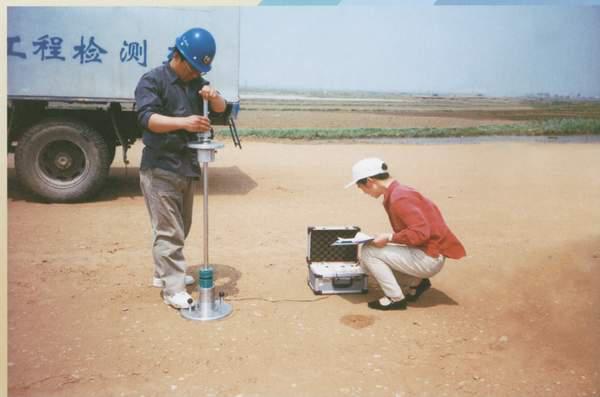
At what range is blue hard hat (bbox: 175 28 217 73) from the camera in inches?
128

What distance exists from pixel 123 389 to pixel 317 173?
7.02m

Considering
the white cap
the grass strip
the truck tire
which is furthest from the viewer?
the grass strip

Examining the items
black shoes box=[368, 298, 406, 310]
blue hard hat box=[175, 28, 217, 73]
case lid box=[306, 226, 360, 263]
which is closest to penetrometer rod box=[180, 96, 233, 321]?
blue hard hat box=[175, 28, 217, 73]

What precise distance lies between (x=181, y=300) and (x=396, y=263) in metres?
1.41

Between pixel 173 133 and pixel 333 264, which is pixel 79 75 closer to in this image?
pixel 173 133

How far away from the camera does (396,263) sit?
12.0 ft

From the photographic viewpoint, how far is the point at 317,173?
958 centimetres

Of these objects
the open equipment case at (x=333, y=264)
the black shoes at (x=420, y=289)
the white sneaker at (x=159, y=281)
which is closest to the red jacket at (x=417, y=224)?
the black shoes at (x=420, y=289)

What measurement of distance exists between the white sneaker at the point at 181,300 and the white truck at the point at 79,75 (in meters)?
3.43

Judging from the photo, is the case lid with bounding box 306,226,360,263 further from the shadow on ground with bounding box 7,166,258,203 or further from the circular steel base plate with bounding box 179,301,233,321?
the shadow on ground with bounding box 7,166,258,203

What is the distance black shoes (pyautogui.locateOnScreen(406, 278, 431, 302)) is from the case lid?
0.57 meters

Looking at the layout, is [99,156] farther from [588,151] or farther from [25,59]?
[588,151]

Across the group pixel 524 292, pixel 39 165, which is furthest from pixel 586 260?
pixel 39 165

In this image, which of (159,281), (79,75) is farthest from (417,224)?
(79,75)
